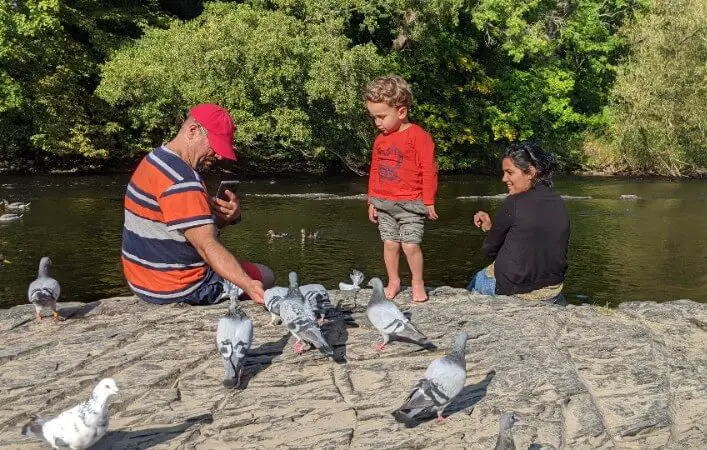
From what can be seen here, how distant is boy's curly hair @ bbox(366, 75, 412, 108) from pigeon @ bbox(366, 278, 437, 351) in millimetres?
2208

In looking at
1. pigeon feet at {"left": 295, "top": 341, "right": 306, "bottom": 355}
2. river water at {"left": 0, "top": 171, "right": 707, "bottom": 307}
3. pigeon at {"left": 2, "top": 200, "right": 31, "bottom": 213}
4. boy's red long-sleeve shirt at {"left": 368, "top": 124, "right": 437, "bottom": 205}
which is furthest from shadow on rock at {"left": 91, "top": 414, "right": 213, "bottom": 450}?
pigeon at {"left": 2, "top": 200, "right": 31, "bottom": 213}

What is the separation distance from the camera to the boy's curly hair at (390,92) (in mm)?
7508

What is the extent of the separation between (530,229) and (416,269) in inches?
47.3

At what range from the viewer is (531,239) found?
304 inches

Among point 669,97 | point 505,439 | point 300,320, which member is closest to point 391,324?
point 300,320

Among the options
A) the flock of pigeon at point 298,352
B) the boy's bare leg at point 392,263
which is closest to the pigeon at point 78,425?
the flock of pigeon at point 298,352

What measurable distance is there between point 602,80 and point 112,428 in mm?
42185

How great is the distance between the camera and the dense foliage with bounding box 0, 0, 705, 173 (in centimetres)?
2803

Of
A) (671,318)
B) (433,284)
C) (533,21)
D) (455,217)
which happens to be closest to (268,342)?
(671,318)

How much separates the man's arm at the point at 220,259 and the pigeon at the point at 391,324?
0.94 meters

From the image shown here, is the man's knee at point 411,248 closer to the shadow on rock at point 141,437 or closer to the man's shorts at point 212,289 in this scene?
the man's shorts at point 212,289

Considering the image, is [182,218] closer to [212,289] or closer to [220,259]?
[220,259]

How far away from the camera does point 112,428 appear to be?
15.7 ft

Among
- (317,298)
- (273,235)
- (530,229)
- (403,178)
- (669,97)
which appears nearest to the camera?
(317,298)
